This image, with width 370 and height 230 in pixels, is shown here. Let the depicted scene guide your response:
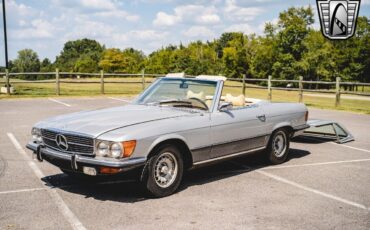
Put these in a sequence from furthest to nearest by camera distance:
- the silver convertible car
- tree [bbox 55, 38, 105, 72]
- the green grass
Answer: tree [bbox 55, 38, 105, 72], the green grass, the silver convertible car

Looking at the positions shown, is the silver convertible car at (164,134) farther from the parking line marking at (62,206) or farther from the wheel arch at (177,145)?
the parking line marking at (62,206)

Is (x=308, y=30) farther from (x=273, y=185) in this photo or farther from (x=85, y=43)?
(x=85, y=43)

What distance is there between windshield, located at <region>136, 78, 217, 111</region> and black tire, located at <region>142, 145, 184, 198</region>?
3.24 ft

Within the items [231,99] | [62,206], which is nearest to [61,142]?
[62,206]

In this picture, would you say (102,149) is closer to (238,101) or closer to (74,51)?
(238,101)

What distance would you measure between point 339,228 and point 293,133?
3.30 metres

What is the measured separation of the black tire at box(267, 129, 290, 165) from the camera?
700cm

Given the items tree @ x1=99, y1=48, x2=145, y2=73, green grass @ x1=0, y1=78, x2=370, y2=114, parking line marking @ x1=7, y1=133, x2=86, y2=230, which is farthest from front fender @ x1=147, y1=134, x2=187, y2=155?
tree @ x1=99, y1=48, x2=145, y2=73

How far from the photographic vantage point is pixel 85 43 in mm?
142625

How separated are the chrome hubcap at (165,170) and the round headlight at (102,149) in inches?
27.8

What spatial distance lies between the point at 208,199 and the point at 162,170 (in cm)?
69

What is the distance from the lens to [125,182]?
19.1 feet

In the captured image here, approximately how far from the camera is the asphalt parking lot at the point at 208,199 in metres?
4.37

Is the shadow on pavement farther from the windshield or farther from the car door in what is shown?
the windshield
